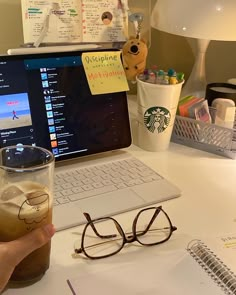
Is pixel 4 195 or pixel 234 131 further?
Result: pixel 234 131

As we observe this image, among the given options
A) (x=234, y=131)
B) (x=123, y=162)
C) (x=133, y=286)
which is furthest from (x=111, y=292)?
(x=234, y=131)

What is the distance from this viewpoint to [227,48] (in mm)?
1420

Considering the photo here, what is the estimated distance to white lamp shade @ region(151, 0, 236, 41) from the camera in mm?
1048

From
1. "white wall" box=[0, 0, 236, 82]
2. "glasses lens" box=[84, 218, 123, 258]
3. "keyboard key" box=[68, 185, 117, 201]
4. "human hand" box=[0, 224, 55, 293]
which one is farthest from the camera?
"white wall" box=[0, 0, 236, 82]

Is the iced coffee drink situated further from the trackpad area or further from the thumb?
the trackpad area

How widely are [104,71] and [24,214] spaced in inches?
20.2

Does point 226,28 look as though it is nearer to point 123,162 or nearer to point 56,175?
point 123,162

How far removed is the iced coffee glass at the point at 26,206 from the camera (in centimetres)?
56

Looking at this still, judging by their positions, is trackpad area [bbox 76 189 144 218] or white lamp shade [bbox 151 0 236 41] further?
white lamp shade [bbox 151 0 236 41]

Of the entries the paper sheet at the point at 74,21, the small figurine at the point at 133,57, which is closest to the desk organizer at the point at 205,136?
the small figurine at the point at 133,57

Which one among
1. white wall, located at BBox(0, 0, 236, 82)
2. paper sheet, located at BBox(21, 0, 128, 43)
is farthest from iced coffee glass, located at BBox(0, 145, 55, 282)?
white wall, located at BBox(0, 0, 236, 82)

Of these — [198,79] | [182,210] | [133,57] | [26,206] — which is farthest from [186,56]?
[26,206]

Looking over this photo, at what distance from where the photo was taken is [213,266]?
634 millimetres

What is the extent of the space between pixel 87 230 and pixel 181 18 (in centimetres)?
62
